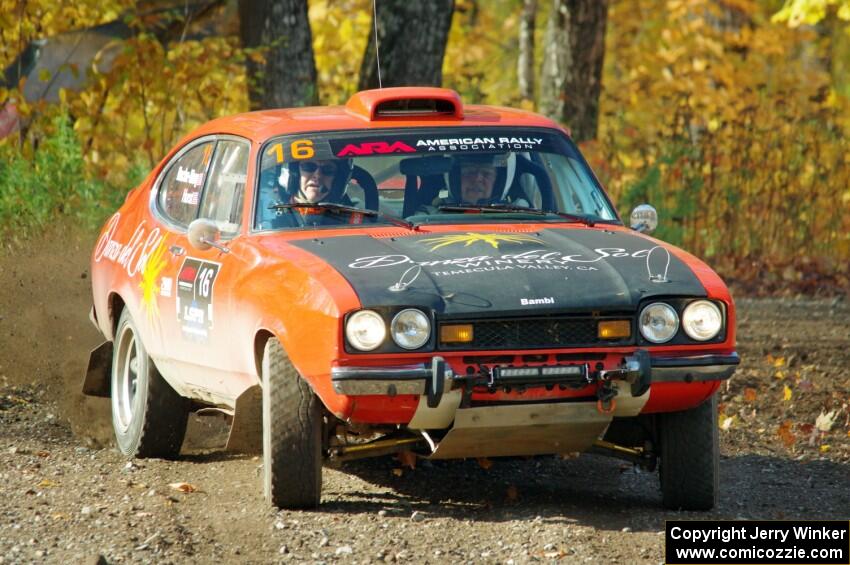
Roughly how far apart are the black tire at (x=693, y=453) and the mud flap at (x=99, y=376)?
3.71m

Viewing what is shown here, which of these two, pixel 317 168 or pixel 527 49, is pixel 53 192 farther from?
pixel 527 49

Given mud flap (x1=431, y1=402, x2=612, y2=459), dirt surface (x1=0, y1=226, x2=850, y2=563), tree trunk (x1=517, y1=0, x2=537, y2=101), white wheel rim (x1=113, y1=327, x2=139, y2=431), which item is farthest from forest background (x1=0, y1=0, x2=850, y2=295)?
tree trunk (x1=517, y1=0, x2=537, y2=101)

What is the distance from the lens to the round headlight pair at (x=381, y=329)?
5949 mm

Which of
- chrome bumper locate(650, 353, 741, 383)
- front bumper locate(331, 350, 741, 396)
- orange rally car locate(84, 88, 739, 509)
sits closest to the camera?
front bumper locate(331, 350, 741, 396)

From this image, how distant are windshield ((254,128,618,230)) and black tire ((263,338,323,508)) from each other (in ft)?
3.21

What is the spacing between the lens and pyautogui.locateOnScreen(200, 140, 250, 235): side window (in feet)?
24.0

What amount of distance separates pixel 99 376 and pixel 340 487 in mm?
2327

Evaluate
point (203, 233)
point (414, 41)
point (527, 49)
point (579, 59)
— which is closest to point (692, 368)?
point (203, 233)

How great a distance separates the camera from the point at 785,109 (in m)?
16.1

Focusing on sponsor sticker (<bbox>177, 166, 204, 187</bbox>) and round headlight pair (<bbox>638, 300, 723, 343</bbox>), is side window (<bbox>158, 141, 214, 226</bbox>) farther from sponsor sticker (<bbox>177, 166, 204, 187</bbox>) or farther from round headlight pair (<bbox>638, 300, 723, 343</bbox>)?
round headlight pair (<bbox>638, 300, 723, 343</bbox>)

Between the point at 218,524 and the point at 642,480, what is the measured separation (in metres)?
2.33

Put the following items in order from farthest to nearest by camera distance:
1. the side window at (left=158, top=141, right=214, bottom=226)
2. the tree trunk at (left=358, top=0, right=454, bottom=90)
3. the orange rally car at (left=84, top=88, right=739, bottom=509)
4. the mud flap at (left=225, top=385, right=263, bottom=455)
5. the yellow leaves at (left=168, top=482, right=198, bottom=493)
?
1. the tree trunk at (left=358, top=0, right=454, bottom=90)
2. the side window at (left=158, top=141, right=214, bottom=226)
3. the yellow leaves at (left=168, top=482, right=198, bottom=493)
4. the mud flap at (left=225, top=385, right=263, bottom=455)
5. the orange rally car at (left=84, top=88, right=739, bottom=509)

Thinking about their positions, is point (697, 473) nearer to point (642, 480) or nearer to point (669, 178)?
point (642, 480)

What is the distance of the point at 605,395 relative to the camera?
6090 millimetres
